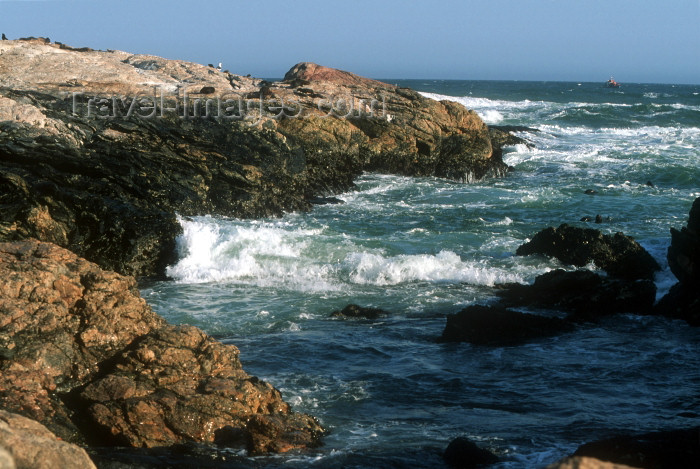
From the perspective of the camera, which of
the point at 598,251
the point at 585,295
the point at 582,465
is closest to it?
the point at 582,465

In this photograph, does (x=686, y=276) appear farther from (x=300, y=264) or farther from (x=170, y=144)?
(x=170, y=144)

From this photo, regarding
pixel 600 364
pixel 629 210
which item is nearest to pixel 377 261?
pixel 600 364

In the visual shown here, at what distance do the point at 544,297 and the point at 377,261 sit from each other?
11.6 ft

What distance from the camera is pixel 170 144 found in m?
18.6

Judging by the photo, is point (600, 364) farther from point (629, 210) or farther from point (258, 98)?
point (258, 98)

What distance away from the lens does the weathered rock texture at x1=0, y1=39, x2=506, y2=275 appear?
45.9ft

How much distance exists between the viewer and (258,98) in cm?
2312

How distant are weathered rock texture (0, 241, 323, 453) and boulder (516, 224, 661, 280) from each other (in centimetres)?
912

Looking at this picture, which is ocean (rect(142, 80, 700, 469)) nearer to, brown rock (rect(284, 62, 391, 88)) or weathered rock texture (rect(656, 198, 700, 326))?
weathered rock texture (rect(656, 198, 700, 326))

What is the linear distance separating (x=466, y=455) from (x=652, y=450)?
1.43 metres

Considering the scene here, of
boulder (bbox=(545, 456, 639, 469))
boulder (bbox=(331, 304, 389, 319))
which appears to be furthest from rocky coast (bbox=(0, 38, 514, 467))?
boulder (bbox=(331, 304, 389, 319))

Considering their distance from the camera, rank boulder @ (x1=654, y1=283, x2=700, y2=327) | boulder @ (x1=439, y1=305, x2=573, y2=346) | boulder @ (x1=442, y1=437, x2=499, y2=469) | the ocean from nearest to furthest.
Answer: boulder @ (x1=442, y1=437, x2=499, y2=469) < the ocean < boulder @ (x1=439, y1=305, x2=573, y2=346) < boulder @ (x1=654, y1=283, x2=700, y2=327)

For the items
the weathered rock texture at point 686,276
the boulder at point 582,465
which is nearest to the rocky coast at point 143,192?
the boulder at point 582,465

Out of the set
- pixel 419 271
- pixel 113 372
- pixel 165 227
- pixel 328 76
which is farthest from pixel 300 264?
pixel 328 76
